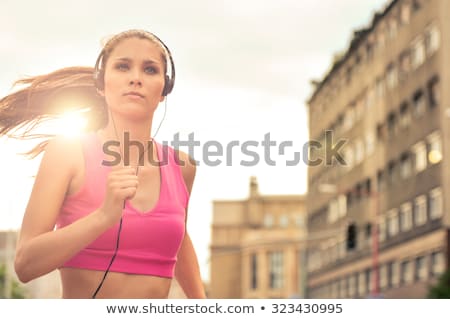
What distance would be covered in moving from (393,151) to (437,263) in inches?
511

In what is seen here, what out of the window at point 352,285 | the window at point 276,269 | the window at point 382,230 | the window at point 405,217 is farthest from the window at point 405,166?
the window at point 276,269

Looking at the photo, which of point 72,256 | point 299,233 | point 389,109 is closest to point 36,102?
point 72,256

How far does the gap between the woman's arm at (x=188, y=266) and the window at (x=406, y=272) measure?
58288mm

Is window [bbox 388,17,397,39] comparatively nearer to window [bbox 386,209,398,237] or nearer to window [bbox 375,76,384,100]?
window [bbox 375,76,384,100]

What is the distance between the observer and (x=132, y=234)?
326 inches

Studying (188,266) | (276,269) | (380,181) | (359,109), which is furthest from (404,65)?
(188,266)

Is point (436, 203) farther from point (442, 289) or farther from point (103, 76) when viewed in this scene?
point (103, 76)

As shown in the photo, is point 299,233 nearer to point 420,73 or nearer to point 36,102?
point 420,73

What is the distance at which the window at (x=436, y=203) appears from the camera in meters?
60.3

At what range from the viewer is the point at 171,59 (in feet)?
29.2

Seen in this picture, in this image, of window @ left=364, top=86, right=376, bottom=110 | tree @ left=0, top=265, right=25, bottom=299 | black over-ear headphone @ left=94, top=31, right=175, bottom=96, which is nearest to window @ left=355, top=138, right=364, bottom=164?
window @ left=364, top=86, right=376, bottom=110

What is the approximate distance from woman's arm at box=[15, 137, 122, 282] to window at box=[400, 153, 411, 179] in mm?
61204

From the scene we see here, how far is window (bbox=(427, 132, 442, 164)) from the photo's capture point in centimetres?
6094
